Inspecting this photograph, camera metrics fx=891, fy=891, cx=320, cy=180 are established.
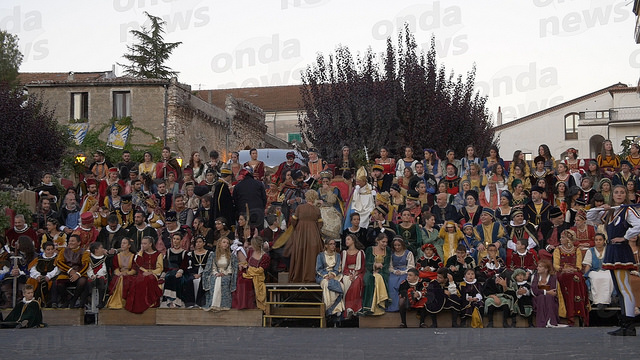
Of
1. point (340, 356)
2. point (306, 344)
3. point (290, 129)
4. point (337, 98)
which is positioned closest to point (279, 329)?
point (306, 344)

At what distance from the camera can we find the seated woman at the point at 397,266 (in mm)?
14688

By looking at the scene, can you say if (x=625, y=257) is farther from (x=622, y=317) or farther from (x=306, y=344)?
(x=306, y=344)

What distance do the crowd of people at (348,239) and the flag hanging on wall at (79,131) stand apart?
2074 centimetres

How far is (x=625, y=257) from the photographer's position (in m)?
11.4

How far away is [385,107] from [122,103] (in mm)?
17387

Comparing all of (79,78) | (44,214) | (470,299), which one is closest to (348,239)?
(470,299)

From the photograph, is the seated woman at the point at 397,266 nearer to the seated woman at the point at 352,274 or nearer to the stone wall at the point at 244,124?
the seated woman at the point at 352,274

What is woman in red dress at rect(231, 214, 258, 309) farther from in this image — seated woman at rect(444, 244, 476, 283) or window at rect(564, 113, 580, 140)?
window at rect(564, 113, 580, 140)

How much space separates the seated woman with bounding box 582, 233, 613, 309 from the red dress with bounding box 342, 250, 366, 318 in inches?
145

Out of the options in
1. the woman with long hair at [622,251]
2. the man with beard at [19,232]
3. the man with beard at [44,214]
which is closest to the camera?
the woman with long hair at [622,251]

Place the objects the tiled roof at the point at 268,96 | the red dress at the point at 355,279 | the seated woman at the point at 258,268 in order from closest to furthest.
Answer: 1. the red dress at the point at 355,279
2. the seated woman at the point at 258,268
3. the tiled roof at the point at 268,96

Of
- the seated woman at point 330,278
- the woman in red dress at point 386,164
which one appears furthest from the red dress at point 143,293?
the woman in red dress at point 386,164

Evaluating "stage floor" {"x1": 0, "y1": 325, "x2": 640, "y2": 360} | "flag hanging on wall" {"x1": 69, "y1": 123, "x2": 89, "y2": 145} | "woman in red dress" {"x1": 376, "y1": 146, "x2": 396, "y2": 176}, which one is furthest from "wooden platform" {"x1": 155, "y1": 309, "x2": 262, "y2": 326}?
"flag hanging on wall" {"x1": 69, "y1": 123, "x2": 89, "y2": 145}

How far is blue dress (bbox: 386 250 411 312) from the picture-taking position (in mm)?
14680
